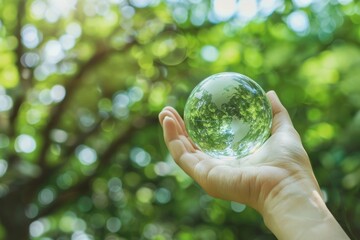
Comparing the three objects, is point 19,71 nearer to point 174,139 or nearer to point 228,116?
point 174,139

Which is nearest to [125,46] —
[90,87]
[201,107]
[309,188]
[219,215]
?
[90,87]

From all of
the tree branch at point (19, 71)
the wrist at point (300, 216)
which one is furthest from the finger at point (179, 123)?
the tree branch at point (19, 71)

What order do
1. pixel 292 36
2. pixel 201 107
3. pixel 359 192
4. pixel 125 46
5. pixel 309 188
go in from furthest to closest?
pixel 125 46 → pixel 292 36 → pixel 359 192 → pixel 201 107 → pixel 309 188

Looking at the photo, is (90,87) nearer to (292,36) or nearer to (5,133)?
(5,133)

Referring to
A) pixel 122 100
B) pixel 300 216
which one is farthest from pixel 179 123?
pixel 122 100

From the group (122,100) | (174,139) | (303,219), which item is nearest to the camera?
(303,219)

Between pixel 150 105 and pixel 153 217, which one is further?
pixel 153 217
